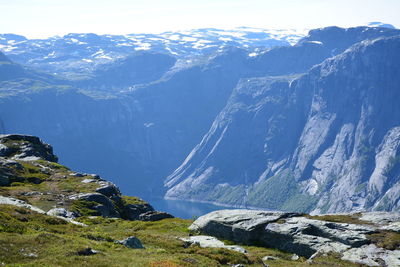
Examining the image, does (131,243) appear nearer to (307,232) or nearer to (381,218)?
(307,232)

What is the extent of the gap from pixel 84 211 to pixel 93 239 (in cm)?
3761

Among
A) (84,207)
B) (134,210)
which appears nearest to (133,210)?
(134,210)

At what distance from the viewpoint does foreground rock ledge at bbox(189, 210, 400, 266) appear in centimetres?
5312

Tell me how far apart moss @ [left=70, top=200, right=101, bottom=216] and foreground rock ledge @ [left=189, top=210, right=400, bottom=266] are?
81.4ft

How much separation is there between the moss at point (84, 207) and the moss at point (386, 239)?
48732mm

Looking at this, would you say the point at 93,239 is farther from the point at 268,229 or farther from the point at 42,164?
the point at 42,164

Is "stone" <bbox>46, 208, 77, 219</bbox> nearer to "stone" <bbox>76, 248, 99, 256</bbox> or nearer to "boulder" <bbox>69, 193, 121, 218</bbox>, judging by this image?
"boulder" <bbox>69, 193, 121, 218</bbox>

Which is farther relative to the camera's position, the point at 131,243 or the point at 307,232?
the point at 307,232

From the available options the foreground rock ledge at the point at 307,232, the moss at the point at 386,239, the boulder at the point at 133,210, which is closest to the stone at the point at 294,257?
the foreground rock ledge at the point at 307,232

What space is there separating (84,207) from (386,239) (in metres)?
54.0

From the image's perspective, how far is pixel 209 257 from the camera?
4306cm

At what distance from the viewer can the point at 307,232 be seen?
58781 millimetres

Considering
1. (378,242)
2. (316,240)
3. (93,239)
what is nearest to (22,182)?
(93,239)

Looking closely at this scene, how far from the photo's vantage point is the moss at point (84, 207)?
80.3 metres
